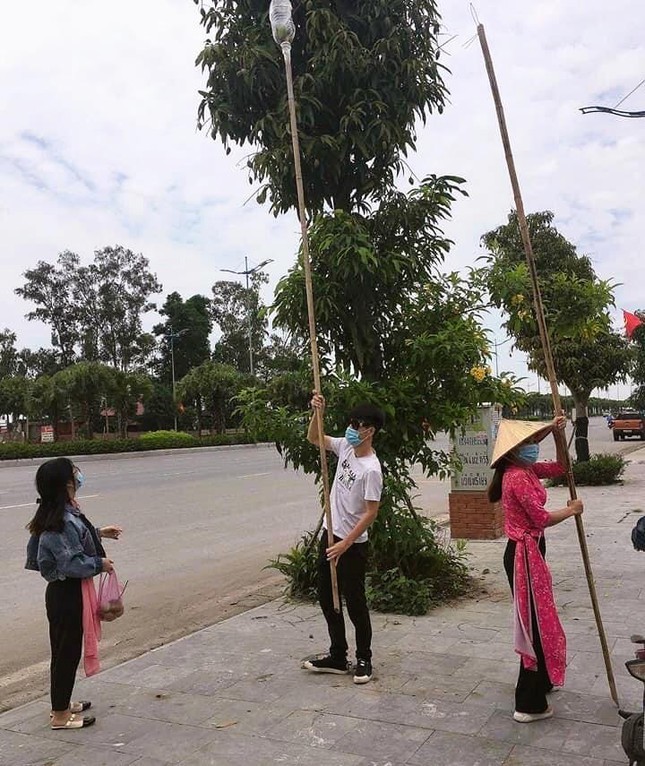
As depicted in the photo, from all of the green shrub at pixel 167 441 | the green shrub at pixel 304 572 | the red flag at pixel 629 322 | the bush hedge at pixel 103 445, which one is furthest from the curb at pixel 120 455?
the green shrub at pixel 304 572

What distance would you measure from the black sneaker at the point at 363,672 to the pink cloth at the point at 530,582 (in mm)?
1006

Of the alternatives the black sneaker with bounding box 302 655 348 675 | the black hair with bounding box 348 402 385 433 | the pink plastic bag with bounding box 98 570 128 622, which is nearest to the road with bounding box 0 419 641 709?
the pink plastic bag with bounding box 98 570 128 622

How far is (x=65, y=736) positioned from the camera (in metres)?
4.00

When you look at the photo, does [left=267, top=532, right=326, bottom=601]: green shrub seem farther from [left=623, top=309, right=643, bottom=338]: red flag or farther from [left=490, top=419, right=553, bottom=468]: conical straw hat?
[left=623, top=309, right=643, bottom=338]: red flag

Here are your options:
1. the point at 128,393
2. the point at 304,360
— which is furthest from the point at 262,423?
the point at 128,393

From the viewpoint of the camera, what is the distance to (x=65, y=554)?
13.1 ft

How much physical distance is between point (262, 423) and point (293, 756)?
291cm

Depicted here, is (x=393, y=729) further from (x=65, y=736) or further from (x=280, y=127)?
(x=280, y=127)

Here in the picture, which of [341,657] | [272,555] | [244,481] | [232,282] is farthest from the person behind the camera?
[232,282]

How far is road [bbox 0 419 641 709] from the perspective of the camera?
632cm

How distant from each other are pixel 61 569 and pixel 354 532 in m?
1.60

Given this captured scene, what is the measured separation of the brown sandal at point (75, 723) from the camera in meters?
4.08

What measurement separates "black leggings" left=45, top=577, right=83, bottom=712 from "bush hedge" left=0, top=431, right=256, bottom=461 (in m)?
26.4

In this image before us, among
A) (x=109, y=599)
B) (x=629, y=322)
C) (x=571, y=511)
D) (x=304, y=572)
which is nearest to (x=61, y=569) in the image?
(x=109, y=599)
